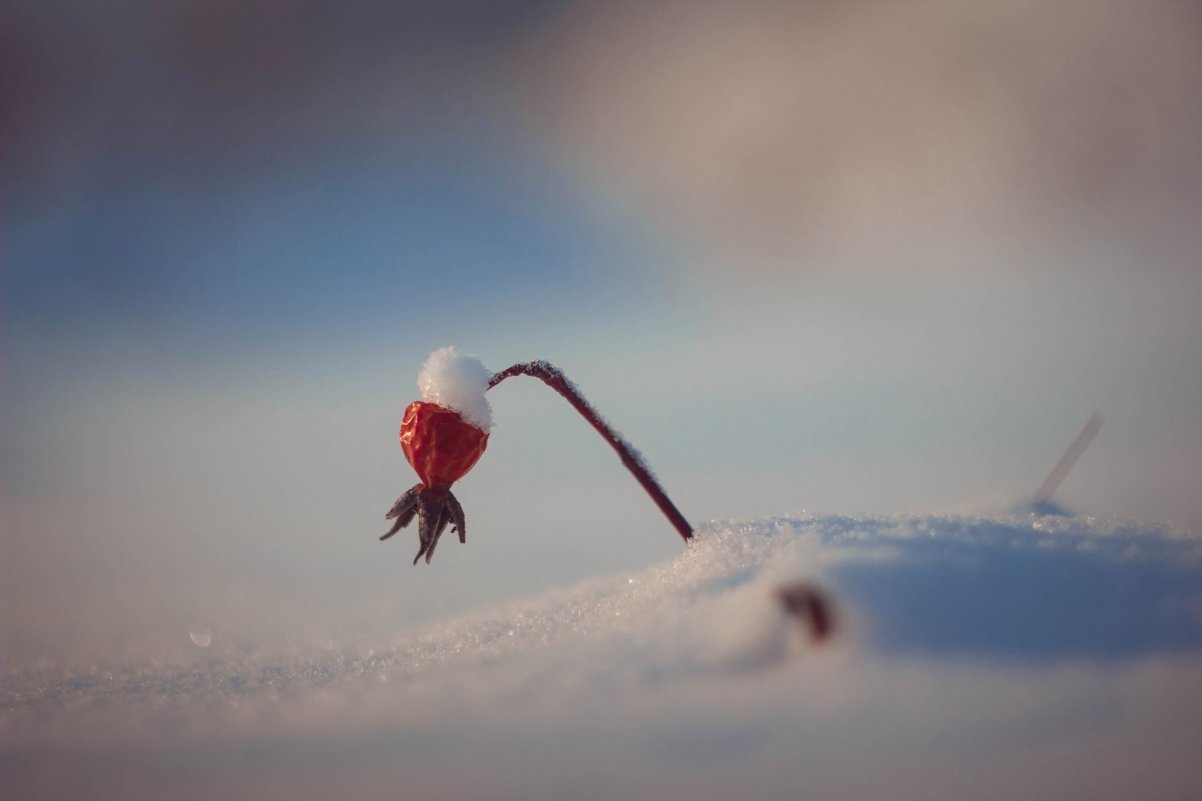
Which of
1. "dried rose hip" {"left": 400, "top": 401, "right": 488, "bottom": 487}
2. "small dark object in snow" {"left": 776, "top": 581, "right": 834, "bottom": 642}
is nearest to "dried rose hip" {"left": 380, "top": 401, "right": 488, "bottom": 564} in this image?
"dried rose hip" {"left": 400, "top": 401, "right": 488, "bottom": 487}

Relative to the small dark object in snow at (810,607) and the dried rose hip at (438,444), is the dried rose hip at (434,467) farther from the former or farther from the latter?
the small dark object in snow at (810,607)

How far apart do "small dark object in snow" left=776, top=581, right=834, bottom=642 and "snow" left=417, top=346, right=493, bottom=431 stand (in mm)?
497

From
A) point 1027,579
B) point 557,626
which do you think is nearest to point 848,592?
point 1027,579

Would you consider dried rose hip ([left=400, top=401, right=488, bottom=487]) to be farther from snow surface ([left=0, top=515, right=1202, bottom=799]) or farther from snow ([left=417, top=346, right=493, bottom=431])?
snow surface ([left=0, top=515, right=1202, bottom=799])

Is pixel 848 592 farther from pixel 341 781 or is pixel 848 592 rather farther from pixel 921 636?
pixel 341 781

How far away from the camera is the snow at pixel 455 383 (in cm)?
103

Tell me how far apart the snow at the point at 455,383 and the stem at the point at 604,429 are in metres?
0.03

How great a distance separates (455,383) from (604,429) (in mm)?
226

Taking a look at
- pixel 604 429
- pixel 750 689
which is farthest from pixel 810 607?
pixel 604 429

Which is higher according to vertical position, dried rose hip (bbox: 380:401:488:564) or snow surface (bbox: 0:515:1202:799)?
dried rose hip (bbox: 380:401:488:564)

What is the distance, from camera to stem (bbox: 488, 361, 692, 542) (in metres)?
1.05

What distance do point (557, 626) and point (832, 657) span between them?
0.35 metres

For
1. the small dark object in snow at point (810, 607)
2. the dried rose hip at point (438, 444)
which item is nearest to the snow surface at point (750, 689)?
the small dark object in snow at point (810, 607)

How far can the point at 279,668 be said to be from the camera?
981 millimetres
